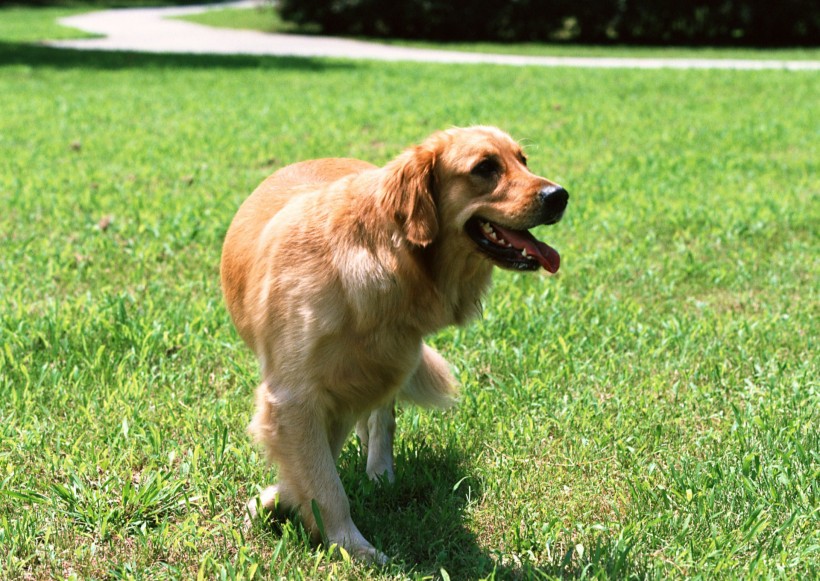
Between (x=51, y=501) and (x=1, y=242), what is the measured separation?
3647 mm

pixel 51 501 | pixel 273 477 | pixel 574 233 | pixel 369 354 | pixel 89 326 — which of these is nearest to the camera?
pixel 369 354

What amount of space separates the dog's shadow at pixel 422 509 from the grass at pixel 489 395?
12mm

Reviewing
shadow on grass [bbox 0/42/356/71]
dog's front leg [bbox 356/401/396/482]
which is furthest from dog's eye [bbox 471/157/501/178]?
shadow on grass [bbox 0/42/356/71]

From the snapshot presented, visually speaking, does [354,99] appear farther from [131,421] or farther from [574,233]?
[131,421]

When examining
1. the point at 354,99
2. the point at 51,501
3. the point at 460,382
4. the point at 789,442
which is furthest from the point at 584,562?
the point at 354,99

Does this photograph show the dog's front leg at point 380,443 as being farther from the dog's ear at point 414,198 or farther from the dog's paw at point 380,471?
the dog's ear at point 414,198

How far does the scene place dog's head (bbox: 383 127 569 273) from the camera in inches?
128

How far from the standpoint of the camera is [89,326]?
196 inches

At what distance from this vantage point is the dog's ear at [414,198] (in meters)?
3.23

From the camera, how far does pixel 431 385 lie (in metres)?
4.01

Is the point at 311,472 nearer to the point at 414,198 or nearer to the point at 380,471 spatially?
the point at 380,471

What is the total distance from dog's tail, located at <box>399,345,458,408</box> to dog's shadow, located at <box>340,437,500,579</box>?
0.74ft

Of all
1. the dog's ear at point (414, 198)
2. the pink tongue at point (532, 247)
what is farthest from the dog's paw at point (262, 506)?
the pink tongue at point (532, 247)

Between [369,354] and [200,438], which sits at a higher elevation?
[369,354]
